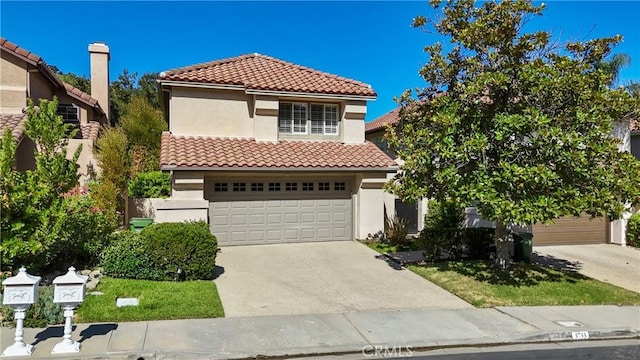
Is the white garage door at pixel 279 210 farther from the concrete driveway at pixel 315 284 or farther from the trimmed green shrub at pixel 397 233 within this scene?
the trimmed green shrub at pixel 397 233

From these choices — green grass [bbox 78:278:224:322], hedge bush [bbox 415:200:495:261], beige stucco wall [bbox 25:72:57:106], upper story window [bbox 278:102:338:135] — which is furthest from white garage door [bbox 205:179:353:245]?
beige stucco wall [bbox 25:72:57:106]

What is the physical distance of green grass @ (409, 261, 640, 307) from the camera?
906 centimetres

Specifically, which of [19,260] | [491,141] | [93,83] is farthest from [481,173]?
[93,83]

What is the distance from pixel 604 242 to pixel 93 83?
26.2m

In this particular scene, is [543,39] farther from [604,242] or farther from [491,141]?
[604,242]

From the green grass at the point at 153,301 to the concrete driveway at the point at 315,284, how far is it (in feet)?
1.26

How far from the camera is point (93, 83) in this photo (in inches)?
953

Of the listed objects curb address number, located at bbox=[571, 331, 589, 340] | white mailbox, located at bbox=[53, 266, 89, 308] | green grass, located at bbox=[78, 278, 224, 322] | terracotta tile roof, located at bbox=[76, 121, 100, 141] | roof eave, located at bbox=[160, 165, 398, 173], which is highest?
terracotta tile roof, located at bbox=[76, 121, 100, 141]

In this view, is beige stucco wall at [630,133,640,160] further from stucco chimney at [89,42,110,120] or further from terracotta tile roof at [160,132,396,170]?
stucco chimney at [89,42,110,120]

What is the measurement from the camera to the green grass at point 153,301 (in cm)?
738

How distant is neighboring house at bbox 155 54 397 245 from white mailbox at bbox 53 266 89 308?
714cm

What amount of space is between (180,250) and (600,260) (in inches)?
498

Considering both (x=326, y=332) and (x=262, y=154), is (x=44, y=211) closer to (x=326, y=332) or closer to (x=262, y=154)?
(x=326, y=332)

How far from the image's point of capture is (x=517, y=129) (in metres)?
9.02
